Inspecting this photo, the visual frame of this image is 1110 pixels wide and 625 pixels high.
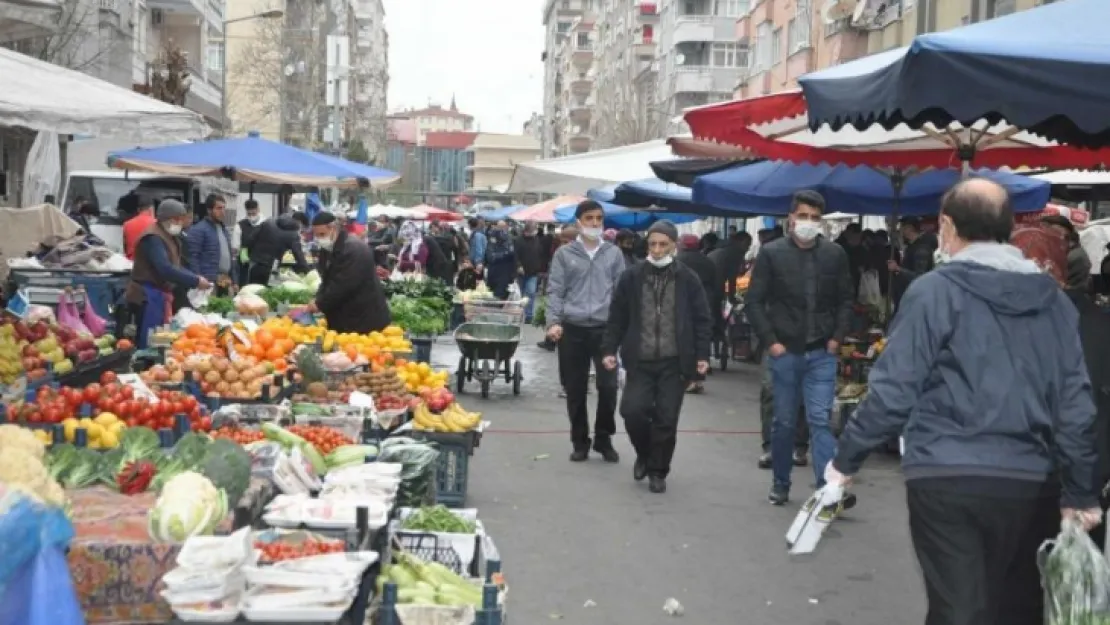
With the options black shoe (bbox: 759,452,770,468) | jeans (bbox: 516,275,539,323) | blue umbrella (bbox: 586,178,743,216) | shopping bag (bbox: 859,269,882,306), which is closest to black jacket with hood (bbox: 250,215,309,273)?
blue umbrella (bbox: 586,178,743,216)

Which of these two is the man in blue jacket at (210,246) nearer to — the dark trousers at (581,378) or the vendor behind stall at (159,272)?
the vendor behind stall at (159,272)

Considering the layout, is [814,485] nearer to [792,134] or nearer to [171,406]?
[792,134]

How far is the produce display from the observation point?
21.2 feet

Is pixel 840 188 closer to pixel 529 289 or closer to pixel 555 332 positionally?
pixel 555 332

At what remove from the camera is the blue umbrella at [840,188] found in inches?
548

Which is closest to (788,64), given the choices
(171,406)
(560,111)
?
(171,406)

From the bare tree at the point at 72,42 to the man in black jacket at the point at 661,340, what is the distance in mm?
9726

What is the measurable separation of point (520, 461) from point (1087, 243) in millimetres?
10665

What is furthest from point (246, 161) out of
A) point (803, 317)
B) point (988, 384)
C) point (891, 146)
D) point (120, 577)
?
point (988, 384)

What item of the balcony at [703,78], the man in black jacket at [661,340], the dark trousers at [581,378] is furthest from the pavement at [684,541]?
the balcony at [703,78]

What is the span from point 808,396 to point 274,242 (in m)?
12.8

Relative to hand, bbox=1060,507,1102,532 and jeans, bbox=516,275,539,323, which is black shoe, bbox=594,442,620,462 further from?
jeans, bbox=516,275,539,323

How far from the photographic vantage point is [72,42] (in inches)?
1019

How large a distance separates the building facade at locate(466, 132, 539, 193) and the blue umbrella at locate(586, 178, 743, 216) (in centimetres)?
15321
